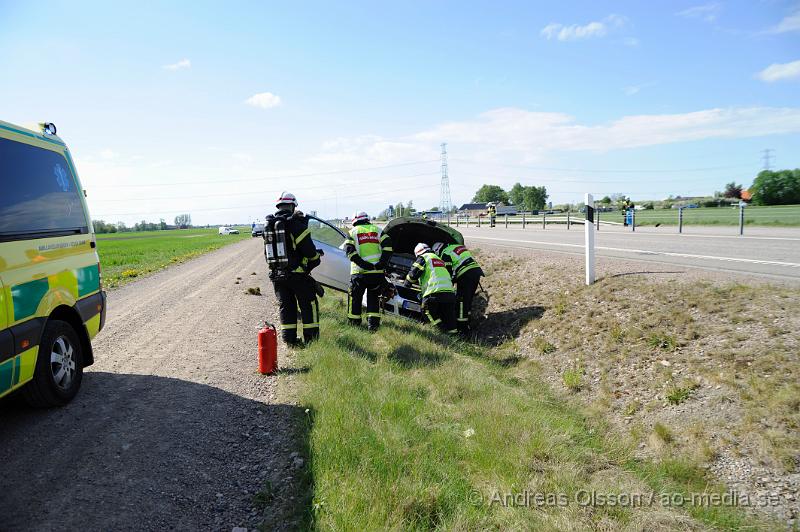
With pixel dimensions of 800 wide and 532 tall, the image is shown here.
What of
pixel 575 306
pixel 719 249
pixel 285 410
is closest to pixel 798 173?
pixel 719 249

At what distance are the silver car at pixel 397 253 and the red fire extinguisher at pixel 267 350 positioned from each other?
3697 millimetres

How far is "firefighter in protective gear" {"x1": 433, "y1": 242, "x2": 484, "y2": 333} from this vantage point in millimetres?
8773

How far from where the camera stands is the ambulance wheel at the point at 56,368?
4094mm

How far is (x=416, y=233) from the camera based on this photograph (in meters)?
10.2

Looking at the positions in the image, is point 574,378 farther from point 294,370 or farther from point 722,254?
point 722,254

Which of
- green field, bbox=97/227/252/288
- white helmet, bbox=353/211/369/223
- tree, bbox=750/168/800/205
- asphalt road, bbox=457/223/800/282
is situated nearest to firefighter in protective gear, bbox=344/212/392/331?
white helmet, bbox=353/211/369/223

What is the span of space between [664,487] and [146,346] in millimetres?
6319

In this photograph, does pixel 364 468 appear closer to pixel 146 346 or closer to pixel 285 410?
pixel 285 410

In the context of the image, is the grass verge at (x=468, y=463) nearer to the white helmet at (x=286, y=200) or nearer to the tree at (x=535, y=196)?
the white helmet at (x=286, y=200)

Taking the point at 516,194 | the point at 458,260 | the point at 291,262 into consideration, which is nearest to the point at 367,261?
the point at 291,262

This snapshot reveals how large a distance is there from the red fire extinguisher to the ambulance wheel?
5.79 ft

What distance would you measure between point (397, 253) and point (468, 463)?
23.4 feet

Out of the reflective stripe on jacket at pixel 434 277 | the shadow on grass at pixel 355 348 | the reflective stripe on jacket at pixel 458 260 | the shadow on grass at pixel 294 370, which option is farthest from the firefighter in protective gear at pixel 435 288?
the shadow on grass at pixel 294 370

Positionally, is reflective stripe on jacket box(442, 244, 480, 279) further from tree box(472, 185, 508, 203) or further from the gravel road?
tree box(472, 185, 508, 203)
